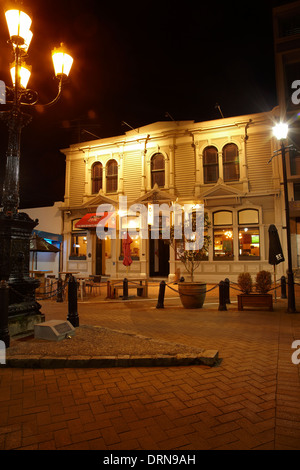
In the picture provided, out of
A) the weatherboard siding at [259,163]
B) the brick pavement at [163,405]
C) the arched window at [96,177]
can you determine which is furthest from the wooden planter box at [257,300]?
the arched window at [96,177]

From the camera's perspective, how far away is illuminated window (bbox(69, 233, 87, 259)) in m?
19.1

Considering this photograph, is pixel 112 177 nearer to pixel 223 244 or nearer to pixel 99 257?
pixel 99 257

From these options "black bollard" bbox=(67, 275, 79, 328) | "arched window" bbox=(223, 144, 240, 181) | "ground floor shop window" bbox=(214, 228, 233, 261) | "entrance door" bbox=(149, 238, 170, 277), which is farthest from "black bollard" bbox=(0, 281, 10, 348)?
"arched window" bbox=(223, 144, 240, 181)

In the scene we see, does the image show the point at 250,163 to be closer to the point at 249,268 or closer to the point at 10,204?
the point at 249,268

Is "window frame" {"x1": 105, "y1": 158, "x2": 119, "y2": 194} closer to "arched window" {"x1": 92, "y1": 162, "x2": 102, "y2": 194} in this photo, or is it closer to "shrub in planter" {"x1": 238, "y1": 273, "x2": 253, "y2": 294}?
"arched window" {"x1": 92, "y1": 162, "x2": 102, "y2": 194}

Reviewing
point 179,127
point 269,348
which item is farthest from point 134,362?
point 179,127

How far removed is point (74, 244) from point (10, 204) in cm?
1386

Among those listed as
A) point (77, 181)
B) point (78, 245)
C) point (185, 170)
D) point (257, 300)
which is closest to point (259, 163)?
point (185, 170)

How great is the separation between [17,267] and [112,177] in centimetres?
1393

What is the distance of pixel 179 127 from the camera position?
1689cm

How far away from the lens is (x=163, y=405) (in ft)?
10.0

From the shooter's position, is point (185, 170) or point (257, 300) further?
point (185, 170)

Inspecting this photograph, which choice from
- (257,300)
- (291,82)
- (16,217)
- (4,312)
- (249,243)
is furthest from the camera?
(291,82)

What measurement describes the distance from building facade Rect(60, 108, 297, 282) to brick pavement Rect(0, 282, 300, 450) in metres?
10.8
